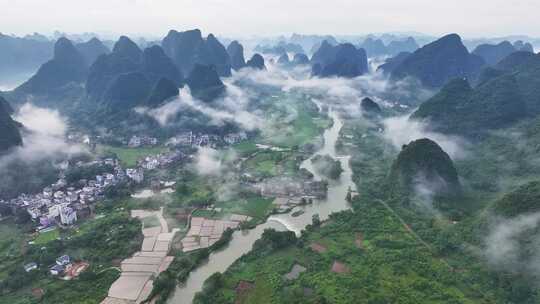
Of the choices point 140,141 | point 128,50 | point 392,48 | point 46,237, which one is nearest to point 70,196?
point 46,237

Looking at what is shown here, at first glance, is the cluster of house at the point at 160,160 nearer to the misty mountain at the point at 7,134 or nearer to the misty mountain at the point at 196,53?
the misty mountain at the point at 7,134

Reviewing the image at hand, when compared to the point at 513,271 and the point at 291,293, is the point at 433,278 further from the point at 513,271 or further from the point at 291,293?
the point at 291,293

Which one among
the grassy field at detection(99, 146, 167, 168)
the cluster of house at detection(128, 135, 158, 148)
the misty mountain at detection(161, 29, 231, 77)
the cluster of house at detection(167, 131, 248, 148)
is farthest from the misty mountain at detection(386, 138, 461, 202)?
the misty mountain at detection(161, 29, 231, 77)

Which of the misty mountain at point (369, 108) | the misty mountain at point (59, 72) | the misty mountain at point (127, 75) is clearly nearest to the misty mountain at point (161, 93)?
the misty mountain at point (127, 75)

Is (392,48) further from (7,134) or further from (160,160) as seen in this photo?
(7,134)

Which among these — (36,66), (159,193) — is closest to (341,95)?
(159,193)
